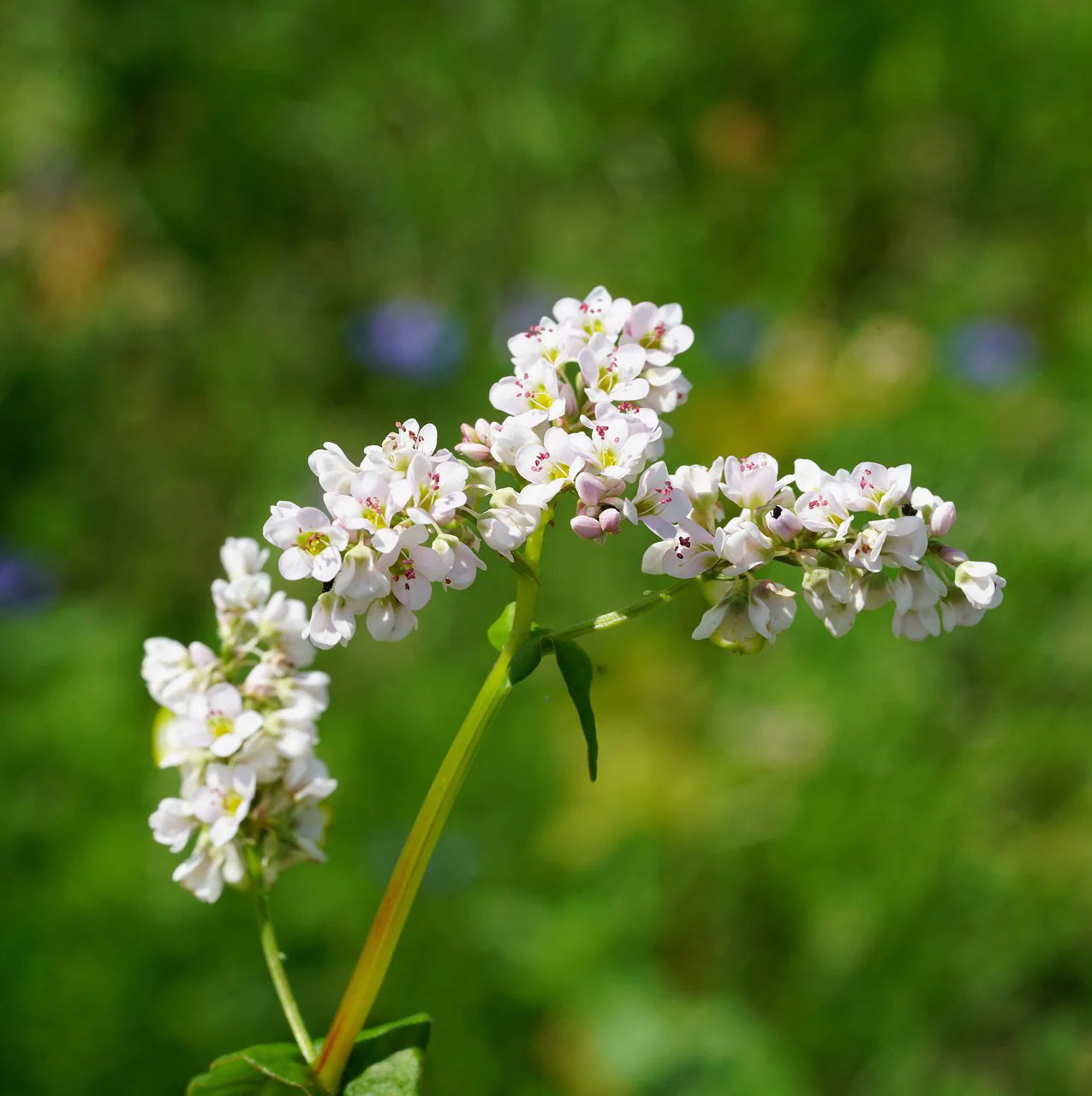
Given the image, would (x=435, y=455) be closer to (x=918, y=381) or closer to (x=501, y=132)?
(x=918, y=381)

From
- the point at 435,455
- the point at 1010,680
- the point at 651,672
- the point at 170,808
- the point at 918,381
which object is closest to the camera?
the point at 435,455

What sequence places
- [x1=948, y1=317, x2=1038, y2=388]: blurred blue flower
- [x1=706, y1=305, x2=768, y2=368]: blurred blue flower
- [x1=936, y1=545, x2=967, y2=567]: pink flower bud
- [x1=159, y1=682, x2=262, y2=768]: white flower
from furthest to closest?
Answer: [x1=706, y1=305, x2=768, y2=368]: blurred blue flower
[x1=948, y1=317, x2=1038, y2=388]: blurred blue flower
[x1=159, y1=682, x2=262, y2=768]: white flower
[x1=936, y1=545, x2=967, y2=567]: pink flower bud

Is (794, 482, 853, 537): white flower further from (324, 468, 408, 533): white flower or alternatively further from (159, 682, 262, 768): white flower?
(159, 682, 262, 768): white flower

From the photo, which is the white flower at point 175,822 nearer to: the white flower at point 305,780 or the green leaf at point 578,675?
the white flower at point 305,780

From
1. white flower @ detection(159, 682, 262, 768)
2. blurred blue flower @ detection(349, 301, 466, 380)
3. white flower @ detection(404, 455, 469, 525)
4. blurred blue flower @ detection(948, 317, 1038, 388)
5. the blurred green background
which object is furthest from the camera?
blurred blue flower @ detection(349, 301, 466, 380)

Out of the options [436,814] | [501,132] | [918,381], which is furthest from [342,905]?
[501,132]

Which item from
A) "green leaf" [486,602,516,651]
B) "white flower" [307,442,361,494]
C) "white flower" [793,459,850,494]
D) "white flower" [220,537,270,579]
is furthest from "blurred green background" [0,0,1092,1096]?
"white flower" [793,459,850,494]

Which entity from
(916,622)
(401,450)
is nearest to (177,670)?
(401,450)
